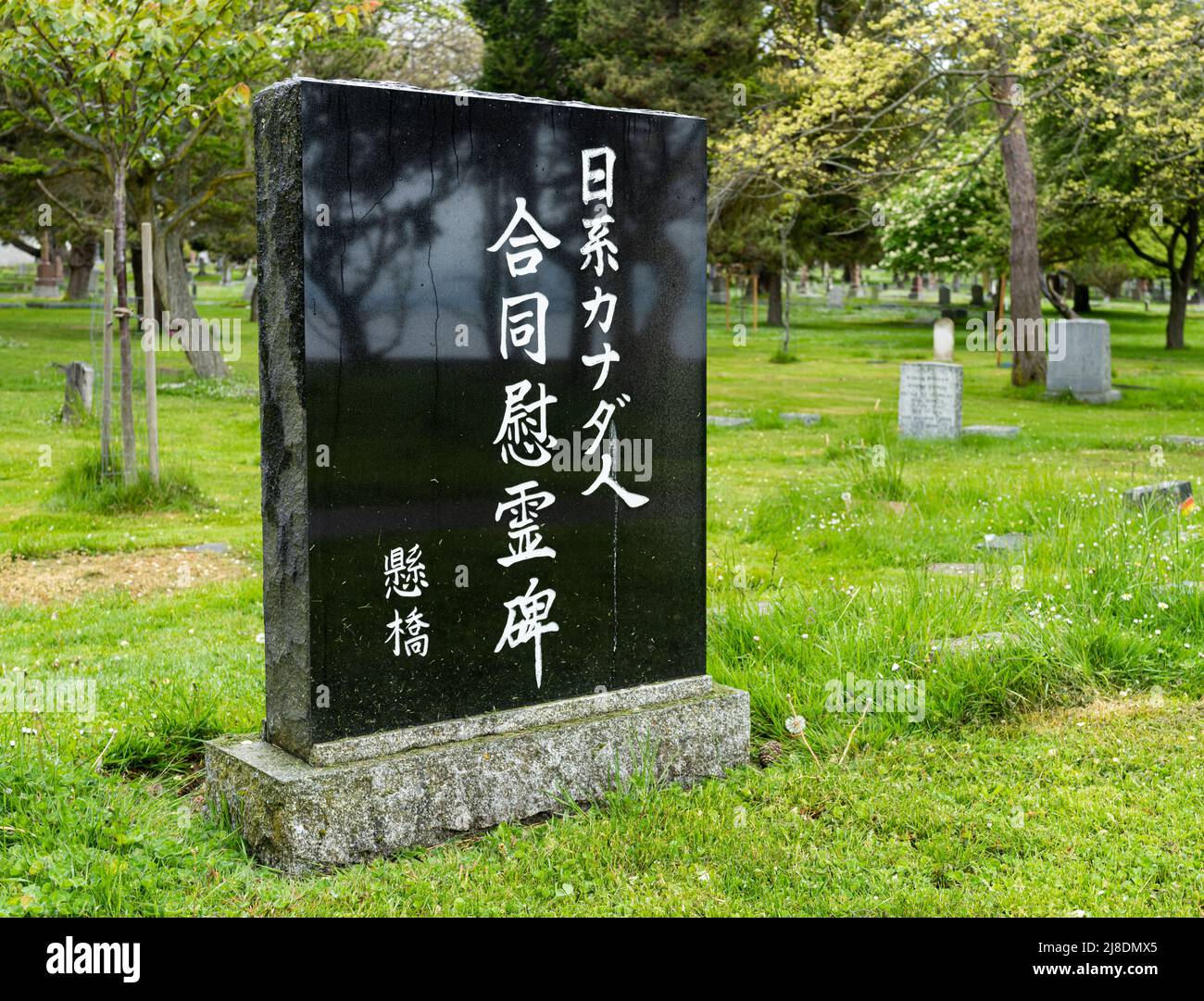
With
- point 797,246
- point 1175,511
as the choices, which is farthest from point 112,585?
point 797,246

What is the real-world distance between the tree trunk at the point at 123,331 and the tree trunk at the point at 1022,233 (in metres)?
13.9

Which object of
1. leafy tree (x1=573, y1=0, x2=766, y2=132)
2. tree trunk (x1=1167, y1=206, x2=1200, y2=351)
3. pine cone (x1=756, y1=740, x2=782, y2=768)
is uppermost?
leafy tree (x1=573, y1=0, x2=766, y2=132)

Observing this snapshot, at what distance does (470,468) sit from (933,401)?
11570 millimetres

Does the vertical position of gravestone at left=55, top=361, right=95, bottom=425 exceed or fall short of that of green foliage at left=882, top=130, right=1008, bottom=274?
it falls short

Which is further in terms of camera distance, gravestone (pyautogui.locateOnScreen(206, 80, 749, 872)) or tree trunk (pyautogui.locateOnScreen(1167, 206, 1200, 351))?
tree trunk (pyautogui.locateOnScreen(1167, 206, 1200, 351))

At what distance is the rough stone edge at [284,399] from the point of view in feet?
12.7

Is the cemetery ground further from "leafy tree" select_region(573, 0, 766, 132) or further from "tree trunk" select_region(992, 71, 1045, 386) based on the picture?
"leafy tree" select_region(573, 0, 766, 132)

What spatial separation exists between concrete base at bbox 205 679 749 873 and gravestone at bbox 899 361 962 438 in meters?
10.7

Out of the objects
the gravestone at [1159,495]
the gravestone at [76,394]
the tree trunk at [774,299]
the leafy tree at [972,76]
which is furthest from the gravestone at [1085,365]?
the tree trunk at [774,299]

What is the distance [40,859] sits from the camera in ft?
11.7

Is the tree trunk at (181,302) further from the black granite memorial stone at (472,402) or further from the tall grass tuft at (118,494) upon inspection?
the black granite memorial stone at (472,402)

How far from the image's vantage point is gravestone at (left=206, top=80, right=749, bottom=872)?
3.90 meters

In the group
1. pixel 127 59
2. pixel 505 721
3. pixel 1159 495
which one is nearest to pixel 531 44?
pixel 127 59

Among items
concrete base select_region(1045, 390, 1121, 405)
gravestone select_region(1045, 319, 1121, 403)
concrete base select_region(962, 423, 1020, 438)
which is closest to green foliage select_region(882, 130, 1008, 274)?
gravestone select_region(1045, 319, 1121, 403)
